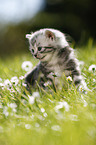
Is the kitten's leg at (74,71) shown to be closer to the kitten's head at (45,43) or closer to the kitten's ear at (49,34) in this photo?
the kitten's head at (45,43)

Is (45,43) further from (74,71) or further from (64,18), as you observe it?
(64,18)

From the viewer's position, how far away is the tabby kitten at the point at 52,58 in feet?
9.09

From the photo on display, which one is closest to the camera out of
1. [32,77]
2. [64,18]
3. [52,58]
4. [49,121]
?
[49,121]

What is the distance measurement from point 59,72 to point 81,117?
1.16 metres

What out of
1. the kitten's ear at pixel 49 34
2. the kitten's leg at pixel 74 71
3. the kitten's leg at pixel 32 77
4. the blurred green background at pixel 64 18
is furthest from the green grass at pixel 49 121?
the blurred green background at pixel 64 18

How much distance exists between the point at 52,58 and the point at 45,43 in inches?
9.1

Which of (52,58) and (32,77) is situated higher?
(52,58)

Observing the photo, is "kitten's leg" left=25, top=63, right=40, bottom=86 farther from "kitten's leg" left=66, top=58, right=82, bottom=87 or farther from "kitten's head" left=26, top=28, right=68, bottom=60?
"kitten's leg" left=66, top=58, right=82, bottom=87

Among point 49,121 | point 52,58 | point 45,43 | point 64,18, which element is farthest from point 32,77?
point 64,18

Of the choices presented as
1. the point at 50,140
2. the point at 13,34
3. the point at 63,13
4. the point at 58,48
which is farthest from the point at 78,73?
the point at 13,34

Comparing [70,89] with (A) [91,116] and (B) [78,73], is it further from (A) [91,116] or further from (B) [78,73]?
(A) [91,116]

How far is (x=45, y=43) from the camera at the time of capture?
280 centimetres

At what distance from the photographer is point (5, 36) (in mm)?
14203

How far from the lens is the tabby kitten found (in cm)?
277
